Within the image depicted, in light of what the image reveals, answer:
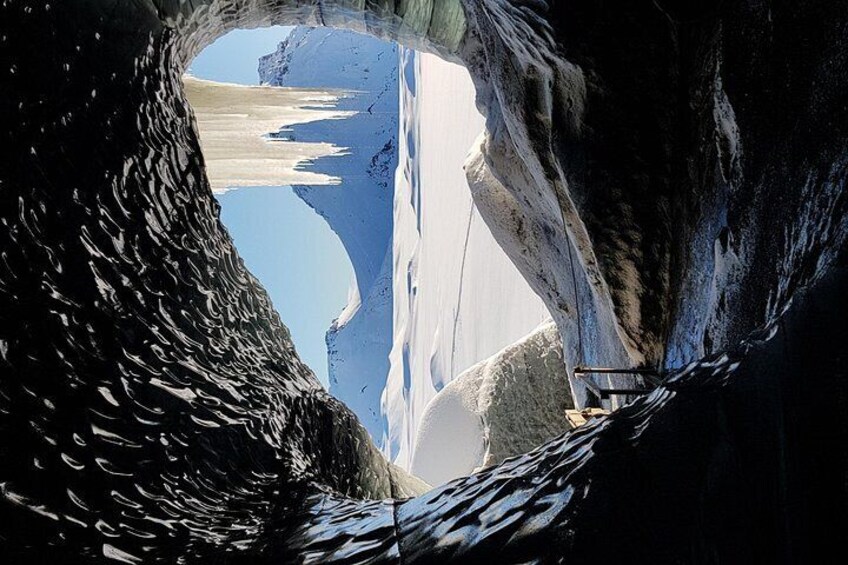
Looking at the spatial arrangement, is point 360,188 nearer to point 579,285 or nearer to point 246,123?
point 246,123

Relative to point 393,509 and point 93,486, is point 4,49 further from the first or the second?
point 393,509

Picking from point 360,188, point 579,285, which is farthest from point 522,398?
point 360,188

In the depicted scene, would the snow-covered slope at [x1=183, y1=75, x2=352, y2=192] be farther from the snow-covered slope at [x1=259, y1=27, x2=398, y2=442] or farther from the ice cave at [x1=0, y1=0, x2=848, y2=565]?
the snow-covered slope at [x1=259, y1=27, x2=398, y2=442]

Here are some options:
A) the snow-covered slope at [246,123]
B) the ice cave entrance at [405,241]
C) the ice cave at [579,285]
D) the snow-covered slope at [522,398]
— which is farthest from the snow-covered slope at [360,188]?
the ice cave at [579,285]

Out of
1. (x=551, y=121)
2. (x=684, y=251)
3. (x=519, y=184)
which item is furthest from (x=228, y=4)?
(x=684, y=251)

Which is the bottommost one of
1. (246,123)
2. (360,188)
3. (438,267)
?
(246,123)

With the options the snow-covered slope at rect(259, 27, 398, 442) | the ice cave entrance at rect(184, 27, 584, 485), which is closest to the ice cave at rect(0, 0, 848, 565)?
the ice cave entrance at rect(184, 27, 584, 485)
